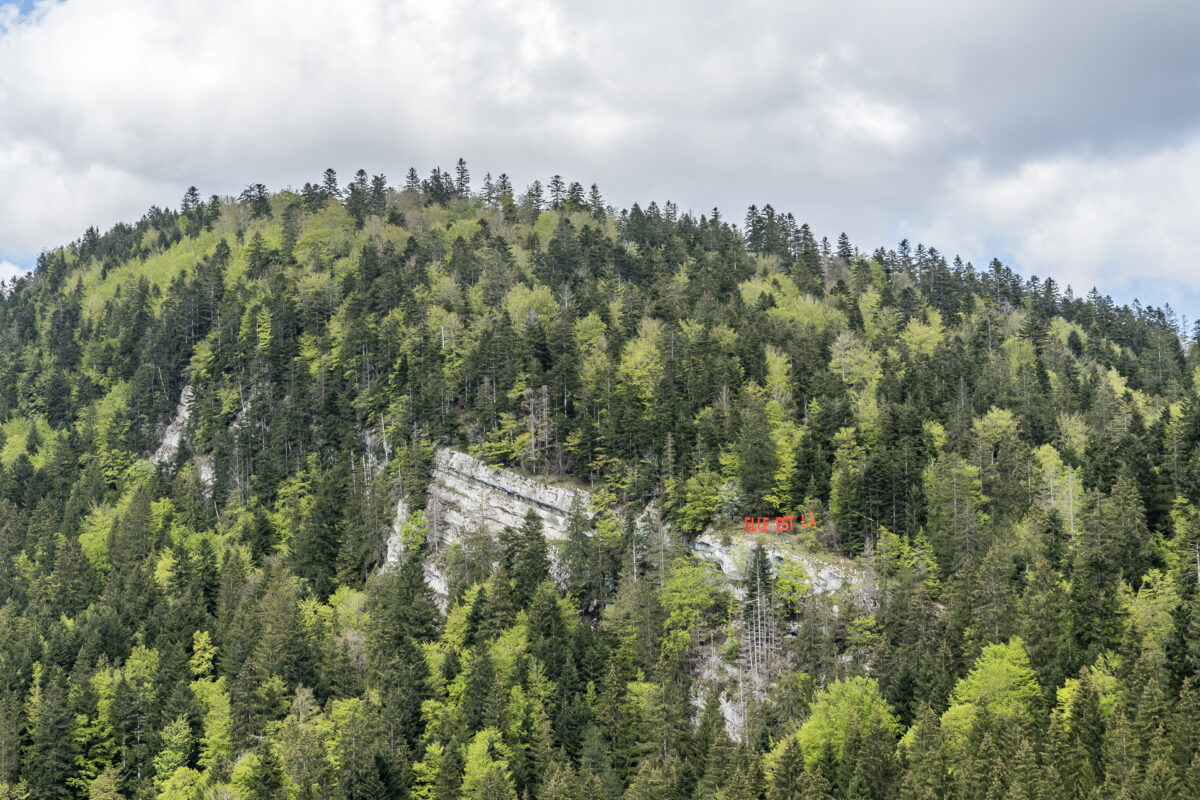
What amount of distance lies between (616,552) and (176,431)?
84.9 m

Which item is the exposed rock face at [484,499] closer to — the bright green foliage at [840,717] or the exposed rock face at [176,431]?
the bright green foliage at [840,717]

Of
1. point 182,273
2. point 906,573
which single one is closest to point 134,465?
point 182,273

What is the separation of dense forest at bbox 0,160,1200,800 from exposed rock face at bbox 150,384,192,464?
125cm

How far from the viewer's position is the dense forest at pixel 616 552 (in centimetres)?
5703

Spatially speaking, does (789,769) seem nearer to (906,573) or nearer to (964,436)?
(906,573)

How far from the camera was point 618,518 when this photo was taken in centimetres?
8694

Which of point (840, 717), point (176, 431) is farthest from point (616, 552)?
point (176, 431)

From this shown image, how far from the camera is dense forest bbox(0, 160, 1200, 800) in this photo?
57.0 metres

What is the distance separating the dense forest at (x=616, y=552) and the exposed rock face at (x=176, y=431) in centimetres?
125

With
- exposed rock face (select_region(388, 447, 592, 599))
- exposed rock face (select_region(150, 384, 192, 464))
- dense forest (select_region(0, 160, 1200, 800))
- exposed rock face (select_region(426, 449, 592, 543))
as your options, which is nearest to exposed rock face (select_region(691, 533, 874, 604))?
dense forest (select_region(0, 160, 1200, 800))

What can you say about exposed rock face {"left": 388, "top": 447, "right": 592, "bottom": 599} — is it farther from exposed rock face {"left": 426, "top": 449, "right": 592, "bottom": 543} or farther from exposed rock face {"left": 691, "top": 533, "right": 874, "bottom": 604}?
exposed rock face {"left": 691, "top": 533, "right": 874, "bottom": 604}

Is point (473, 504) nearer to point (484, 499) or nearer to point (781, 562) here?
point (484, 499)

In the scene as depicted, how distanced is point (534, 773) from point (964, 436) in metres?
45.3

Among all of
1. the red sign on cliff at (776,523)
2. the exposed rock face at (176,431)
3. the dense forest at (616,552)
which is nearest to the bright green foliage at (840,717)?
the dense forest at (616,552)
